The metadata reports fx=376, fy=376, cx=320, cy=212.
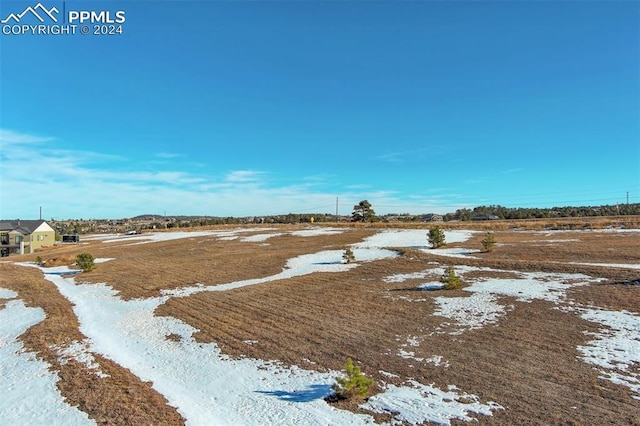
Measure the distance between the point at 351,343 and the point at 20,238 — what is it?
234 ft

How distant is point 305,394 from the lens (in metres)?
7.58

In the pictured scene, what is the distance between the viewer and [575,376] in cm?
764

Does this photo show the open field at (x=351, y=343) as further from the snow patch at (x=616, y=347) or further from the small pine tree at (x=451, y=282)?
the small pine tree at (x=451, y=282)

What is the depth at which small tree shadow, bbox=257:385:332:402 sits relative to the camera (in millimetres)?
7398

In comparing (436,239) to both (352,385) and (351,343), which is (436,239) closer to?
(351,343)

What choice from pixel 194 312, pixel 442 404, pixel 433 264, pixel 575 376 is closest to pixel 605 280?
pixel 433 264

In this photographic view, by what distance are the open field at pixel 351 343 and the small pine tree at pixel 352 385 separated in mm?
217

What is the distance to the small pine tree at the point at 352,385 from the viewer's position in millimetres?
7102

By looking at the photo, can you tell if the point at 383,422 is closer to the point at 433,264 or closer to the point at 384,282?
the point at 384,282

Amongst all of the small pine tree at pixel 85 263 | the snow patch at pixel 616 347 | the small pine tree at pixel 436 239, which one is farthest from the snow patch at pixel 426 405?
the small pine tree at pixel 85 263

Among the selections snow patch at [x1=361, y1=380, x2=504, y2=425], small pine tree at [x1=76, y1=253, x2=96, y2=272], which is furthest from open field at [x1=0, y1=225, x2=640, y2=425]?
small pine tree at [x1=76, y1=253, x2=96, y2=272]

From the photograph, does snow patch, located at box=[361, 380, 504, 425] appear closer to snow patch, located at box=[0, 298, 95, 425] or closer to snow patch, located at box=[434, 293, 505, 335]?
snow patch, located at box=[434, 293, 505, 335]

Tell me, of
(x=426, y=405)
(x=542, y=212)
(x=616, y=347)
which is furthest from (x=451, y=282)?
(x=542, y=212)

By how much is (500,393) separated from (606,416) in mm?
1592
